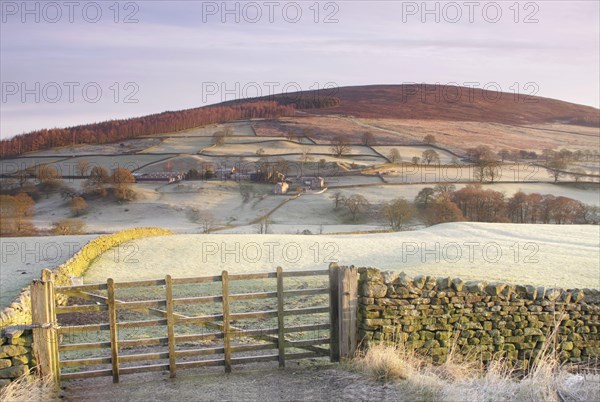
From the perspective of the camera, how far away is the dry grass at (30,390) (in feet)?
30.8

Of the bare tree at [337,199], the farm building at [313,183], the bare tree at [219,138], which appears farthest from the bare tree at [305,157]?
the bare tree at [337,199]

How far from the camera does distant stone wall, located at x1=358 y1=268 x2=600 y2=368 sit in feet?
38.4

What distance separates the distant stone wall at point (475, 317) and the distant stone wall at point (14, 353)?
597cm

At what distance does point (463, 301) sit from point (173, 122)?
373 feet

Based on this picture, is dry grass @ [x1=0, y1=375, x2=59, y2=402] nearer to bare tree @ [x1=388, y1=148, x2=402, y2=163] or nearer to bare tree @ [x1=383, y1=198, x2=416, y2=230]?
bare tree @ [x1=383, y1=198, x2=416, y2=230]

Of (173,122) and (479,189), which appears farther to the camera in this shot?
(173,122)

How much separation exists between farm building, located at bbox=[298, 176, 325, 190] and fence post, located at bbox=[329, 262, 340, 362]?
6816 cm

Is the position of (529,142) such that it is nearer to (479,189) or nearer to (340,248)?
(479,189)

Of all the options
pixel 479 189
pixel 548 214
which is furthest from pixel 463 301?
pixel 479 189

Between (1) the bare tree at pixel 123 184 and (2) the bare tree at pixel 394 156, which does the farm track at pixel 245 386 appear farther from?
(2) the bare tree at pixel 394 156

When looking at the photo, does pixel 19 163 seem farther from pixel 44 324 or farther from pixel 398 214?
pixel 44 324

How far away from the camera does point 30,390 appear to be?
995 cm

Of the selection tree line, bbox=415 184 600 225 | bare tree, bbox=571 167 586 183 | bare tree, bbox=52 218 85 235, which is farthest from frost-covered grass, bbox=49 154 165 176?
bare tree, bbox=571 167 586 183

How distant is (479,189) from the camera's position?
75.2 metres
